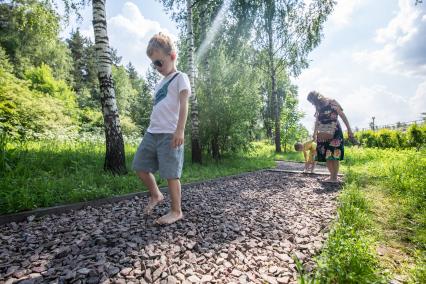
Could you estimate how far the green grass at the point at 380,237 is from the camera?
176 cm

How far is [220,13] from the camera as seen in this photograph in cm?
920

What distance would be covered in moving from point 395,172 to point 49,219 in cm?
603

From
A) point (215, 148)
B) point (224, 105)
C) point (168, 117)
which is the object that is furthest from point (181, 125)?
point (215, 148)

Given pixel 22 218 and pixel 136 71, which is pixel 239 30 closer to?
pixel 22 218

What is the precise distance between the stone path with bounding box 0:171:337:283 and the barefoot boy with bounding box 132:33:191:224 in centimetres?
47

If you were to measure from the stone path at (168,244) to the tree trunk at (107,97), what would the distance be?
5.45 feet

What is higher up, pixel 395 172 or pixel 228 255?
pixel 395 172

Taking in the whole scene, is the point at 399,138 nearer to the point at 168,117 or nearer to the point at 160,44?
the point at 168,117

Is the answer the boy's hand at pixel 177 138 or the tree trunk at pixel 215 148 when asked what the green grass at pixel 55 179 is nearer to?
the boy's hand at pixel 177 138

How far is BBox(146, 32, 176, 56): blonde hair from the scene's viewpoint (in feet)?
8.84

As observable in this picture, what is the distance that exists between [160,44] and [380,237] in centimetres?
300

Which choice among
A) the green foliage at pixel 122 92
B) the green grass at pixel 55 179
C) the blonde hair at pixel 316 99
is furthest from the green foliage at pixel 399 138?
the green foliage at pixel 122 92

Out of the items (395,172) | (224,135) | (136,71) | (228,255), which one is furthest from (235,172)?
(136,71)

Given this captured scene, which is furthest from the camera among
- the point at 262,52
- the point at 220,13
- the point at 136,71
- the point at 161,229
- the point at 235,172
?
the point at 136,71
